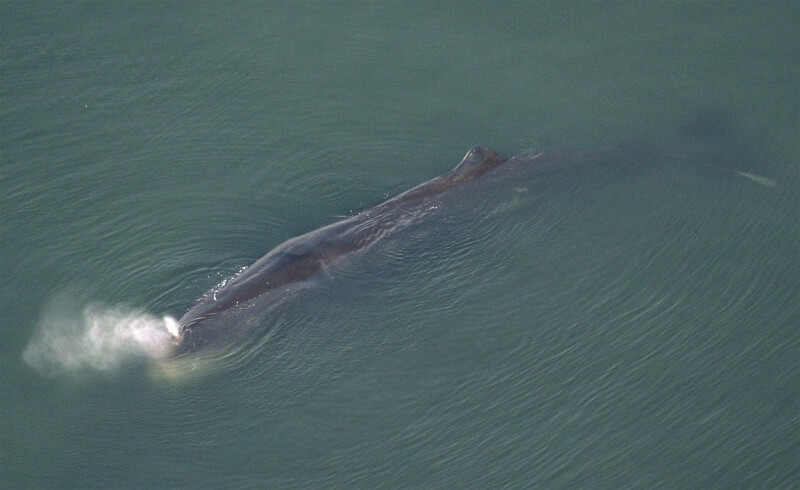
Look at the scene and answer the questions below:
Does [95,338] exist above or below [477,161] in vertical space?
below

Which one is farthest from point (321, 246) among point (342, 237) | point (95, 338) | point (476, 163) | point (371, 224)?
point (95, 338)

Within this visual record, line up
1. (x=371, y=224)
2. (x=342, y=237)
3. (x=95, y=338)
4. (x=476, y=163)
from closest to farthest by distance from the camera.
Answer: (x=95, y=338)
(x=342, y=237)
(x=371, y=224)
(x=476, y=163)

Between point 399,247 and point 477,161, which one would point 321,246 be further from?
point 477,161

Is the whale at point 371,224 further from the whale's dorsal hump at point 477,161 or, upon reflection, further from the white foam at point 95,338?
the white foam at point 95,338

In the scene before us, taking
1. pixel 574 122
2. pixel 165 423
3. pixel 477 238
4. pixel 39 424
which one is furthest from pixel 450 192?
pixel 39 424

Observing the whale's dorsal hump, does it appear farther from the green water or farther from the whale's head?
the green water

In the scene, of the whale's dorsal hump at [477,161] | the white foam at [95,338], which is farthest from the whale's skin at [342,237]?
the white foam at [95,338]

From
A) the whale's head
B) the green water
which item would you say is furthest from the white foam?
the whale's head
